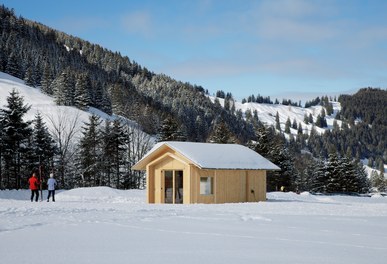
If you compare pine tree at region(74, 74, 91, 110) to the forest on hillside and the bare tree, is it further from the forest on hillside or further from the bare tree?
the bare tree

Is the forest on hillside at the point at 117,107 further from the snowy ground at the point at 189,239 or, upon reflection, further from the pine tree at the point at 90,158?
the snowy ground at the point at 189,239

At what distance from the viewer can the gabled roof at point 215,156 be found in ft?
89.8

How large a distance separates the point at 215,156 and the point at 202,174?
1546 mm

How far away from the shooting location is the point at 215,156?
28469 mm

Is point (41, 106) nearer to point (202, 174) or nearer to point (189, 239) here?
point (202, 174)

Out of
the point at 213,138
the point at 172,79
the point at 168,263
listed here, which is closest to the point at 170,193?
the point at 168,263

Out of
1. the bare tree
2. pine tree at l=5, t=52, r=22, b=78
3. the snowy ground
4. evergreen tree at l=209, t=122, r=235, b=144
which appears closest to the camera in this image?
the snowy ground

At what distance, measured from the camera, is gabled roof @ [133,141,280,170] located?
27.4 metres

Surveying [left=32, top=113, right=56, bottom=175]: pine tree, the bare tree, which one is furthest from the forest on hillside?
the bare tree

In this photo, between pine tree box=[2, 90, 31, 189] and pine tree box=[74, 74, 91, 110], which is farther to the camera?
pine tree box=[74, 74, 91, 110]

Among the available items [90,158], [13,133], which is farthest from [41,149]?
[90,158]

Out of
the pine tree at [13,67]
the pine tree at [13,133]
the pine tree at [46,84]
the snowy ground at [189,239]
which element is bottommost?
the snowy ground at [189,239]

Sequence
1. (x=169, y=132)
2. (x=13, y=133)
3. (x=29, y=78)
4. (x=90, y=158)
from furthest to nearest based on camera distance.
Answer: (x=29, y=78) → (x=169, y=132) → (x=90, y=158) → (x=13, y=133)

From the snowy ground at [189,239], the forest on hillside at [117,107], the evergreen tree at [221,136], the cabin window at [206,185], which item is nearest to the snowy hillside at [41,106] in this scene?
the forest on hillside at [117,107]
